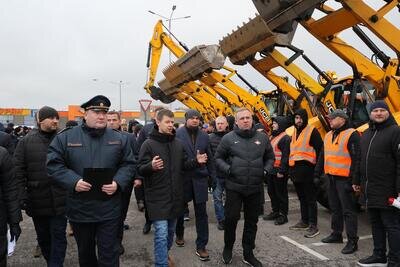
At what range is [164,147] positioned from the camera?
14.1ft

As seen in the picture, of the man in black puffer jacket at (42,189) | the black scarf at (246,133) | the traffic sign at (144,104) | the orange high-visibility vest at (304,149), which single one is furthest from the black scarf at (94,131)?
the traffic sign at (144,104)

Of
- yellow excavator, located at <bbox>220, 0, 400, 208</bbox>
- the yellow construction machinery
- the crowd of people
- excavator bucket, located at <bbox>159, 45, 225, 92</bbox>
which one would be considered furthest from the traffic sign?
the crowd of people

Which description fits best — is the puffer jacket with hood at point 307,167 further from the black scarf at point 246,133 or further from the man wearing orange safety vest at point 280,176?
the black scarf at point 246,133

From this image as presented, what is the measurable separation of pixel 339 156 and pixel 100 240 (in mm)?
3295

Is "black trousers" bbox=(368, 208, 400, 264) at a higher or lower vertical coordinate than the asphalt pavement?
higher

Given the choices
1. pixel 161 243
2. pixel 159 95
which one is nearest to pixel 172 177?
pixel 161 243

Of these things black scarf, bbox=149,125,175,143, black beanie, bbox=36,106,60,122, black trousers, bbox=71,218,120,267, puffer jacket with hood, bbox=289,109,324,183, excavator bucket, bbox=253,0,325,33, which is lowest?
black trousers, bbox=71,218,120,267

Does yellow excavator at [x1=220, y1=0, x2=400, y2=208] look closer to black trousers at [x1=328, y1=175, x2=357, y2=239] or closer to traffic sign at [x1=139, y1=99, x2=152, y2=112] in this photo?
black trousers at [x1=328, y1=175, x2=357, y2=239]

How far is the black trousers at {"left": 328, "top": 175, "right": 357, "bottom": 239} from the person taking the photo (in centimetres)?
518

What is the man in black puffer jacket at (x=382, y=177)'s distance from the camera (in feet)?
14.3

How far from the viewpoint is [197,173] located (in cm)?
527

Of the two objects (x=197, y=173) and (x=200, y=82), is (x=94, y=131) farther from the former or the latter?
(x=200, y=82)

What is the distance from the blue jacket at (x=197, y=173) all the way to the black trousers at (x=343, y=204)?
1.67 metres

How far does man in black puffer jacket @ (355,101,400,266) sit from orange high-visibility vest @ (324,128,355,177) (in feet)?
1.71
